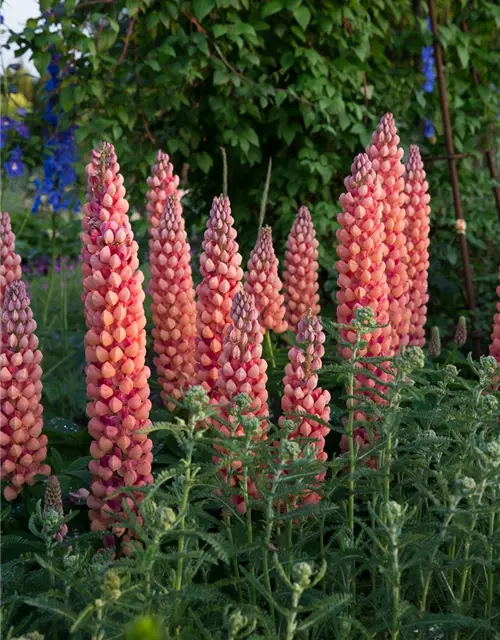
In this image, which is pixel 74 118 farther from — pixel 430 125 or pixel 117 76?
pixel 430 125

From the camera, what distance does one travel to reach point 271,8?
402 cm

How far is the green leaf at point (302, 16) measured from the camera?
4.06m

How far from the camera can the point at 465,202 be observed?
16.4 ft

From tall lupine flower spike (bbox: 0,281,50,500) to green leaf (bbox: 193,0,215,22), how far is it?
91.0 inches

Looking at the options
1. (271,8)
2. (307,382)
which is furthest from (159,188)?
(271,8)

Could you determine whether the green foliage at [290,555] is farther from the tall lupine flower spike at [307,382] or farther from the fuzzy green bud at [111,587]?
the tall lupine flower spike at [307,382]

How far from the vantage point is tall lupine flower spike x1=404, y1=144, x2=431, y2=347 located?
9.74 feet

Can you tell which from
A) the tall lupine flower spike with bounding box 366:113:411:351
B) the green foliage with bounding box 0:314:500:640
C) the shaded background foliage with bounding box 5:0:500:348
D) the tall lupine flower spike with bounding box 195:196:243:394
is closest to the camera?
the green foliage with bounding box 0:314:500:640

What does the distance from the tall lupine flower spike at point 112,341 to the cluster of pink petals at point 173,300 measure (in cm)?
39

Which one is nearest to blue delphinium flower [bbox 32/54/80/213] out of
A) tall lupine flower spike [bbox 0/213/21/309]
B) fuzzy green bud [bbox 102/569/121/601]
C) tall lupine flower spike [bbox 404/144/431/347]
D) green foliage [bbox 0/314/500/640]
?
tall lupine flower spike [bbox 0/213/21/309]

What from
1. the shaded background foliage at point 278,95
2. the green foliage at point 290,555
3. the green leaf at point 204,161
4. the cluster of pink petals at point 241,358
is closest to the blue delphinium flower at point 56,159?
the shaded background foliage at point 278,95

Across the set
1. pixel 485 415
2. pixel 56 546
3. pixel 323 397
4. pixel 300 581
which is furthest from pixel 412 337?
pixel 300 581

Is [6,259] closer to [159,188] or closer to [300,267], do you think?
[159,188]

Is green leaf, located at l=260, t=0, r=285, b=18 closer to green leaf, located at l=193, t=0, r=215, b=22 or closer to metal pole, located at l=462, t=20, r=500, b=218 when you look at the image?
green leaf, located at l=193, t=0, r=215, b=22
